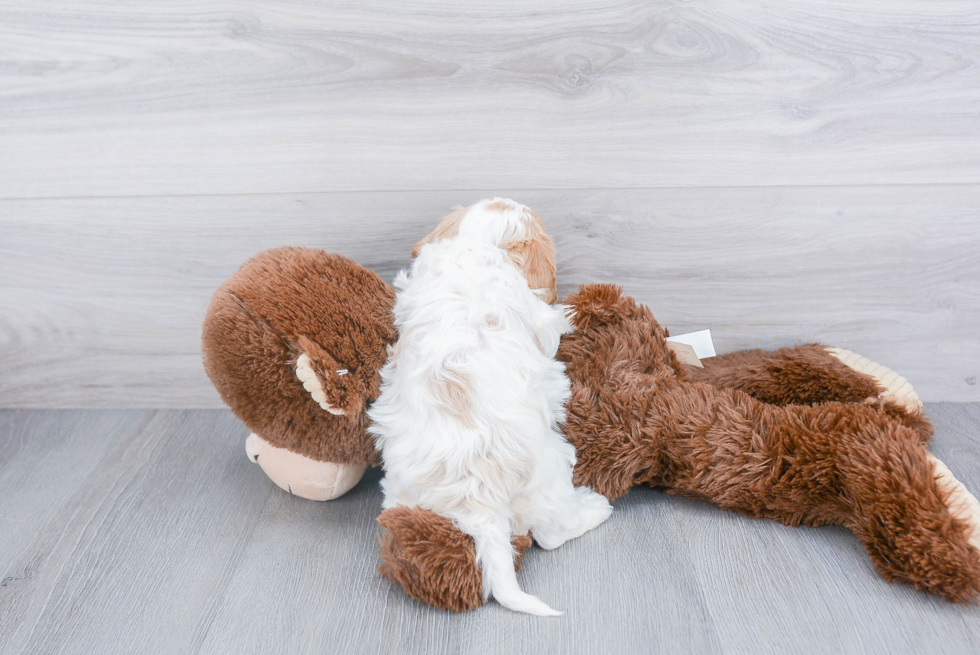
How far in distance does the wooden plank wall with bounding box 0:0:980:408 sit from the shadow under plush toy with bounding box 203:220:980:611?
0.19 metres

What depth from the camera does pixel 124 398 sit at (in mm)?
1259

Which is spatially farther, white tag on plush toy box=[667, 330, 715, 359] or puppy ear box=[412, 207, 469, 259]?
white tag on plush toy box=[667, 330, 715, 359]

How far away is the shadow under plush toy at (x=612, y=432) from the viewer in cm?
76

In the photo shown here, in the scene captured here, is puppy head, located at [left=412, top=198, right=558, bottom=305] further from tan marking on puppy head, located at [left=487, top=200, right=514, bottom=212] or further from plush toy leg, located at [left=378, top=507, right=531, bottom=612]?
plush toy leg, located at [left=378, top=507, right=531, bottom=612]

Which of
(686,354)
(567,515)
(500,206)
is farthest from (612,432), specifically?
(500,206)

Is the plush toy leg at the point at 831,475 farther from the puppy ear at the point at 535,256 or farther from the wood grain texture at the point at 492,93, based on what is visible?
the wood grain texture at the point at 492,93

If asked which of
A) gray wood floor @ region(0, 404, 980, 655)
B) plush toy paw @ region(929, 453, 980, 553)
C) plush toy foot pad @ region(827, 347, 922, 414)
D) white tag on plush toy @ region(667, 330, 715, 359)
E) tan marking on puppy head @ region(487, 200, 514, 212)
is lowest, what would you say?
gray wood floor @ region(0, 404, 980, 655)

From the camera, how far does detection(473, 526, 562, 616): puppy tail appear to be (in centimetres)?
75

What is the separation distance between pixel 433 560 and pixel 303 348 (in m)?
0.30

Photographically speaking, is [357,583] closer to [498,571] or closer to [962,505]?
[498,571]

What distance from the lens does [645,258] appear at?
43.1 inches

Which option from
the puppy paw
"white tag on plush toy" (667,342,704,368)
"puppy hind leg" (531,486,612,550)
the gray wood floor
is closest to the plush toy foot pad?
the gray wood floor

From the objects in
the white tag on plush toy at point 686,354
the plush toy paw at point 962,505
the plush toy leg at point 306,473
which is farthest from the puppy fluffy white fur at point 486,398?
the plush toy paw at point 962,505

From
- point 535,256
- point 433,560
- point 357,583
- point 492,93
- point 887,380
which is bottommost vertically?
point 357,583
